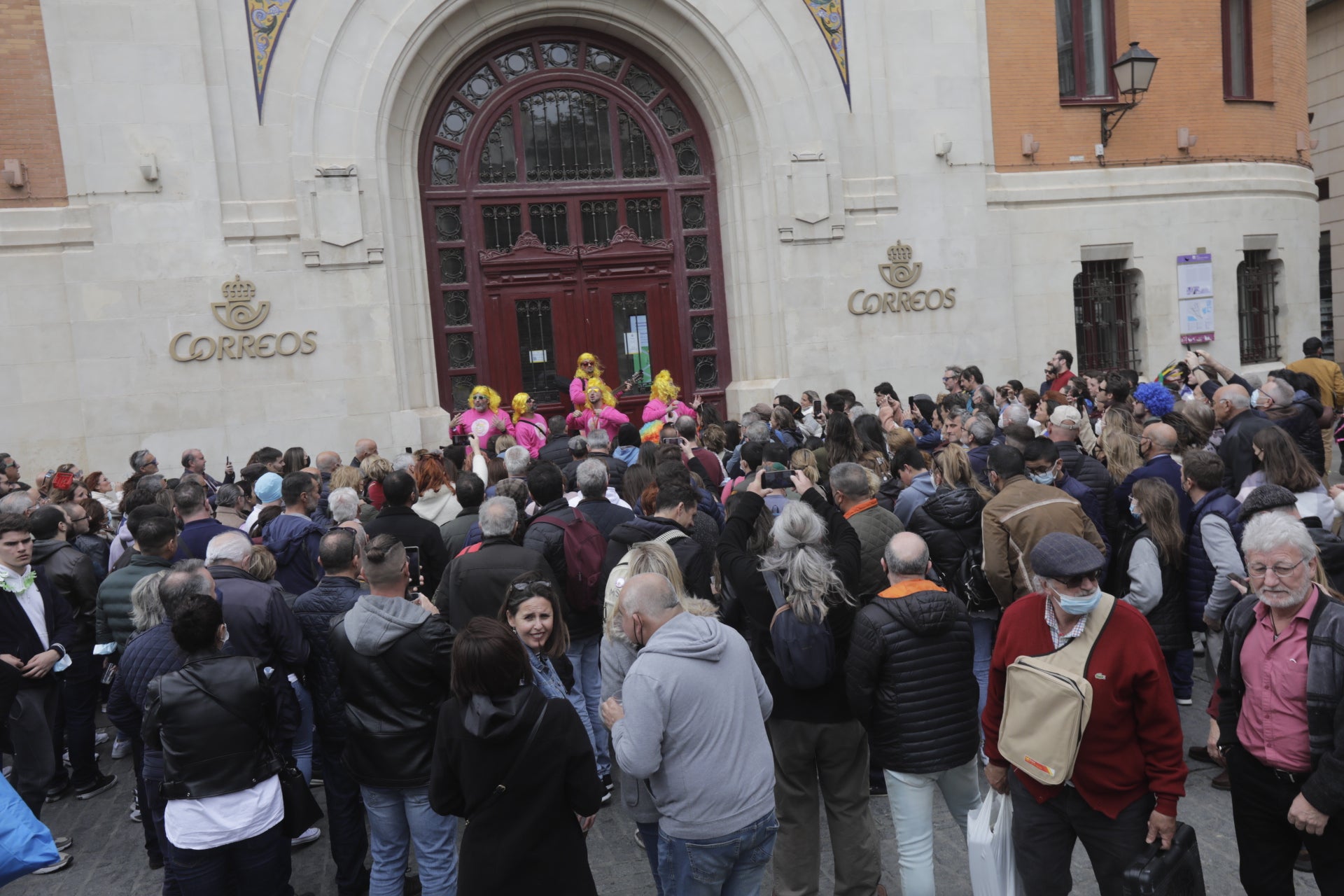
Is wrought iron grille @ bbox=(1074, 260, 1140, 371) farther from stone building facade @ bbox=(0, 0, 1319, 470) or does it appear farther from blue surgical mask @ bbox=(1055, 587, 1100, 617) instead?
blue surgical mask @ bbox=(1055, 587, 1100, 617)

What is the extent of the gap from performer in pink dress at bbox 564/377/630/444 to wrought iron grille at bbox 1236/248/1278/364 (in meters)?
11.1

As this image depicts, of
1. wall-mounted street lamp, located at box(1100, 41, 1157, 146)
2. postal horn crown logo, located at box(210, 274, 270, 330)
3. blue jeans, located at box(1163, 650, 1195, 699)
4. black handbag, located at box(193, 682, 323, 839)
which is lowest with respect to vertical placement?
blue jeans, located at box(1163, 650, 1195, 699)

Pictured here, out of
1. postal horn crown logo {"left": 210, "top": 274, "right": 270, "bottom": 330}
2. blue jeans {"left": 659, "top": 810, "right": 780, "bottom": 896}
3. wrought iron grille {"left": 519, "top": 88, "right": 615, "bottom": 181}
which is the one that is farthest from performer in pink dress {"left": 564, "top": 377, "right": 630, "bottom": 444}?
blue jeans {"left": 659, "top": 810, "right": 780, "bottom": 896}

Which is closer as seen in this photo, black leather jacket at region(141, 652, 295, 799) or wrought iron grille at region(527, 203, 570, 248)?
black leather jacket at region(141, 652, 295, 799)

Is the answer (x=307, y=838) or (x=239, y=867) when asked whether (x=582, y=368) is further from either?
(x=239, y=867)

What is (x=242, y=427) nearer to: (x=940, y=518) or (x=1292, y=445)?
(x=940, y=518)

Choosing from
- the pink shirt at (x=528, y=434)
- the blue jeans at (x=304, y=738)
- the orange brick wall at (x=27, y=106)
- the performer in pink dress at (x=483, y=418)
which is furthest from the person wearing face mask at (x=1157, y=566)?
the orange brick wall at (x=27, y=106)

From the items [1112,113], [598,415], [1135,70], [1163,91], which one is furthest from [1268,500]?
[1163,91]

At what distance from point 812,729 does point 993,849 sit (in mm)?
853

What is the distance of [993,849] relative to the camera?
12.5ft

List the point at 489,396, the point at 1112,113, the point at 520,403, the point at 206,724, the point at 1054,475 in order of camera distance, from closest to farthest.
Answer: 1. the point at 206,724
2. the point at 1054,475
3. the point at 489,396
4. the point at 520,403
5. the point at 1112,113

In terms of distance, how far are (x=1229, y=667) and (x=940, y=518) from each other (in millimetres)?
2108

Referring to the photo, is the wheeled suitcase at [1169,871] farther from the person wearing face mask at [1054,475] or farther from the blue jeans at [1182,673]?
the blue jeans at [1182,673]

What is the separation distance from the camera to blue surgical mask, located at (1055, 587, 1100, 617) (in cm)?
352
